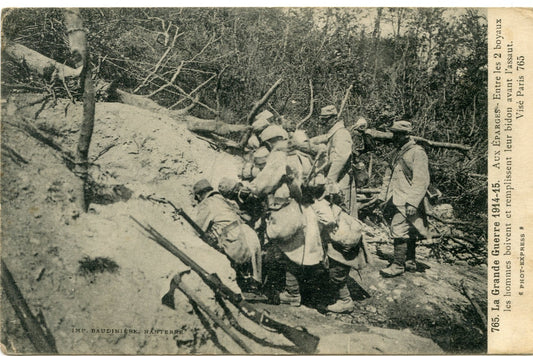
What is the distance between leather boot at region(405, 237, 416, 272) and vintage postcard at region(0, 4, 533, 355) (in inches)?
0.6

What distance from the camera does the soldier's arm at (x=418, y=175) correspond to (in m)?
3.57

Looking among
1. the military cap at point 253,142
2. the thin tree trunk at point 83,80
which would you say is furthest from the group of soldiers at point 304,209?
the thin tree trunk at point 83,80

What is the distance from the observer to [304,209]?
3.41m

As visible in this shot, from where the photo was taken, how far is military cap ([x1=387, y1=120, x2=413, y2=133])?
3.64 meters

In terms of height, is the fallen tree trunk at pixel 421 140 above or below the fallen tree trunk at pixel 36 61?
below

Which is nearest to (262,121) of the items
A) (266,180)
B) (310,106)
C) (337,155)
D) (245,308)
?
(310,106)

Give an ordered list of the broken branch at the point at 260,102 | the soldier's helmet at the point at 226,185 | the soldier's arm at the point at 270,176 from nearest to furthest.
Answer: the soldier's arm at the point at 270,176 → the soldier's helmet at the point at 226,185 → the broken branch at the point at 260,102

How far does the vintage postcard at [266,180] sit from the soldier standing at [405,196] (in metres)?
0.02

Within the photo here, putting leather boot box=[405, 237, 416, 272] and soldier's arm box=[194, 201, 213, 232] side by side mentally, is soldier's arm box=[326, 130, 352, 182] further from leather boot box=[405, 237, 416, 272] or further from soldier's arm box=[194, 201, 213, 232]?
soldier's arm box=[194, 201, 213, 232]

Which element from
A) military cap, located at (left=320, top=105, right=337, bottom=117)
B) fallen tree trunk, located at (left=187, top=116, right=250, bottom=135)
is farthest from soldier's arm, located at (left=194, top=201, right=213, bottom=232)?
military cap, located at (left=320, top=105, right=337, bottom=117)

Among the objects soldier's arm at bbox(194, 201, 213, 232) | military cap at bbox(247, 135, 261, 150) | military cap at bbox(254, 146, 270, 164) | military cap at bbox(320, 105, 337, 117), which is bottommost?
soldier's arm at bbox(194, 201, 213, 232)

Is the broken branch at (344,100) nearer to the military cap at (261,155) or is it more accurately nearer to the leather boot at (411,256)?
the military cap at (261,155)

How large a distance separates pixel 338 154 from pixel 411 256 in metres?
1.05

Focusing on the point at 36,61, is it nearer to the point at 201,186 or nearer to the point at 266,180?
the point at 201,186
